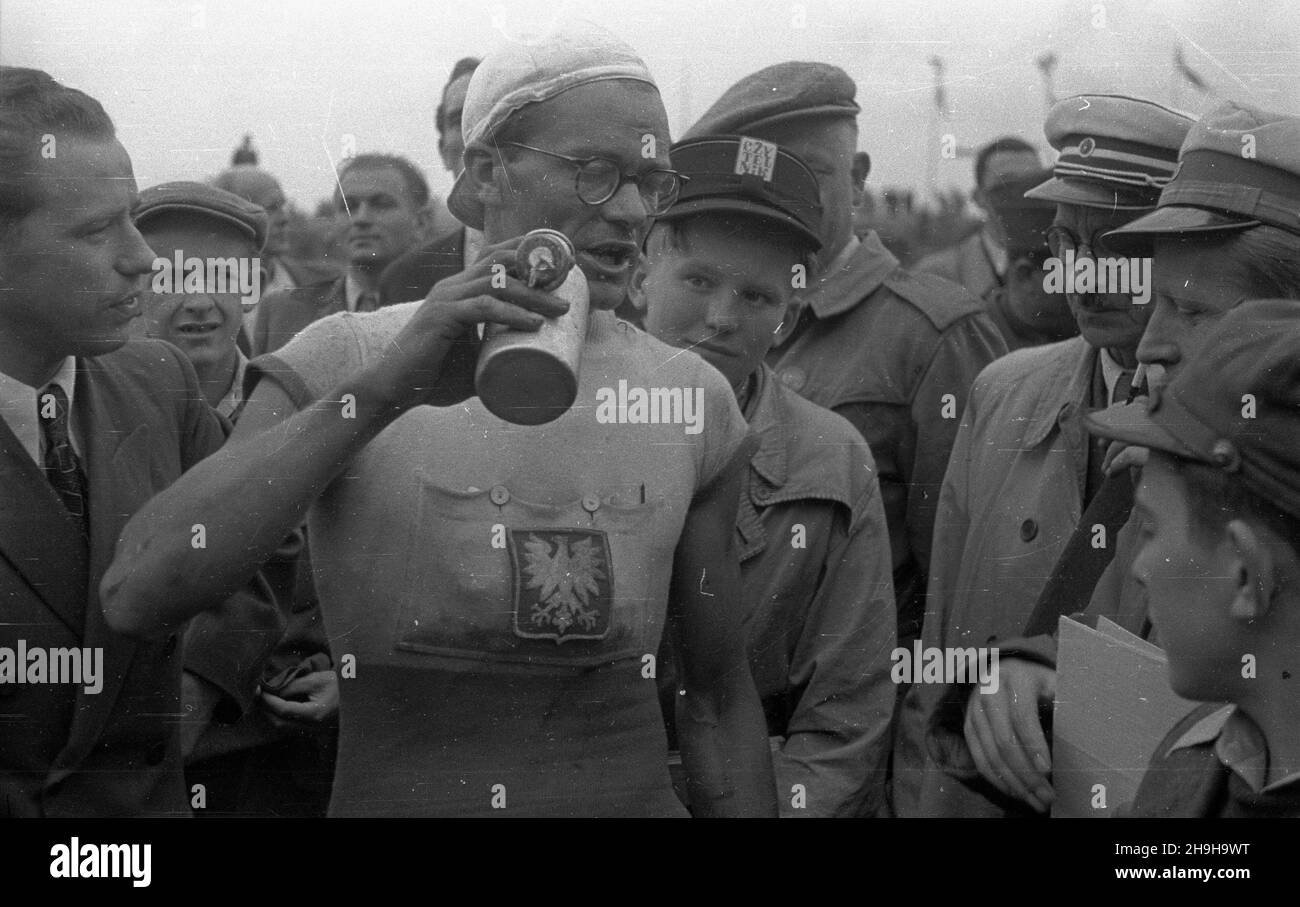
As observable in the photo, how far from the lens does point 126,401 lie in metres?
2.64

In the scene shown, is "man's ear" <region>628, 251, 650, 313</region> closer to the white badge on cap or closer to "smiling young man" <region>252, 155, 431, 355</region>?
the white badge on cap

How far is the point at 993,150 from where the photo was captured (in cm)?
276

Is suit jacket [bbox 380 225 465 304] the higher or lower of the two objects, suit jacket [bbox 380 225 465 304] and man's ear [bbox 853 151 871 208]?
the lower

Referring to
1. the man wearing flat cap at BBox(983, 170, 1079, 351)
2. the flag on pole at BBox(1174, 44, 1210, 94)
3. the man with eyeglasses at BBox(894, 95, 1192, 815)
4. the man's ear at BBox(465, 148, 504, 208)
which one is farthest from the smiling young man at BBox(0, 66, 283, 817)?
the flag on pole at BBox(1174, 44, 1210, 94)

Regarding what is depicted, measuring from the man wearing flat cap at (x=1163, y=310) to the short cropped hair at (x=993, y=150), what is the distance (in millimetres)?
209

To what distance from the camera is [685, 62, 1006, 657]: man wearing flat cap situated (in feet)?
9.00

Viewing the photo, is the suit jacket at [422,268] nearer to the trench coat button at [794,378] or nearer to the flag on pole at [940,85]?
the trench coat button at [794,378]

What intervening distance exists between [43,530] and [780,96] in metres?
1.33

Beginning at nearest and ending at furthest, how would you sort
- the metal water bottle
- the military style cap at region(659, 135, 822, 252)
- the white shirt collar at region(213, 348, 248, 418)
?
the metal water bottle → the white shirt collar at region(213, 348, 248, 418) → the military style cap at region(659, 135, 822, 252)

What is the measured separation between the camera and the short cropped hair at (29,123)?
2.62 meters
